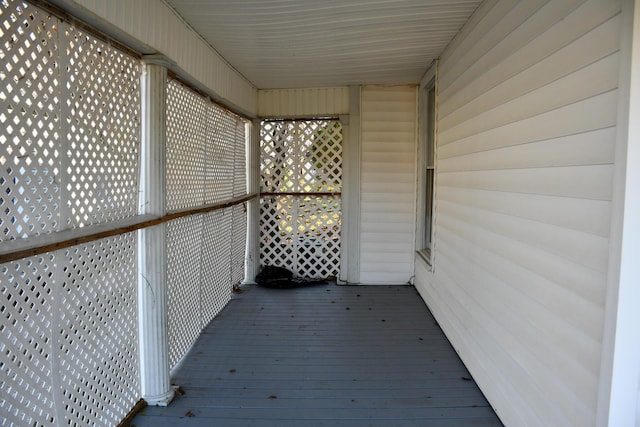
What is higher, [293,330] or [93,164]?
[93,164]

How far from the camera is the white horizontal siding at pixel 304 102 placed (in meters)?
5.19

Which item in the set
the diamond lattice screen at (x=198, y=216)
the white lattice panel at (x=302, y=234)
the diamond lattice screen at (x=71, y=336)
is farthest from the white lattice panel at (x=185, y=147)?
the white lattice panel at (x=302, y=234)

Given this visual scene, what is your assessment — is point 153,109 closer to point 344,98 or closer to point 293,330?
point 293,330

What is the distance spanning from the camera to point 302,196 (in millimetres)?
5461

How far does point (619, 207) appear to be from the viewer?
4.35 feet

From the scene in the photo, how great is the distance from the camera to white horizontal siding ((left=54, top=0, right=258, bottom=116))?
75.7 inches

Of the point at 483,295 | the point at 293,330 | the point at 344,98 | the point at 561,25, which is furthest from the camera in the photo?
the point at 344,98

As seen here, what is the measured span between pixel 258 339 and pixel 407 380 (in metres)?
1.41

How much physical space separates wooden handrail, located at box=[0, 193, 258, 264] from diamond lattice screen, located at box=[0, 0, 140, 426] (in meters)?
0.04

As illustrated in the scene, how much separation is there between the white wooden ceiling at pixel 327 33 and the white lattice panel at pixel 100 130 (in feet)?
2.70

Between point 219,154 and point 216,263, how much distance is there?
45.3 inches

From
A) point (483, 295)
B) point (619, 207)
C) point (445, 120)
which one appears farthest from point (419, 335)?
point (619, 207)

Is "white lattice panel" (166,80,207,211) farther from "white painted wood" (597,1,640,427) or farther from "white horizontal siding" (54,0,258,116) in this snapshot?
"white painted wood" (597,1,640,427)

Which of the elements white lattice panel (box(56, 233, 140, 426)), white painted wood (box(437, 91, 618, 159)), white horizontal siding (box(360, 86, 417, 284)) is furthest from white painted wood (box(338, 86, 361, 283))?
white lattice panel (box(56, 233, 140, 426))
